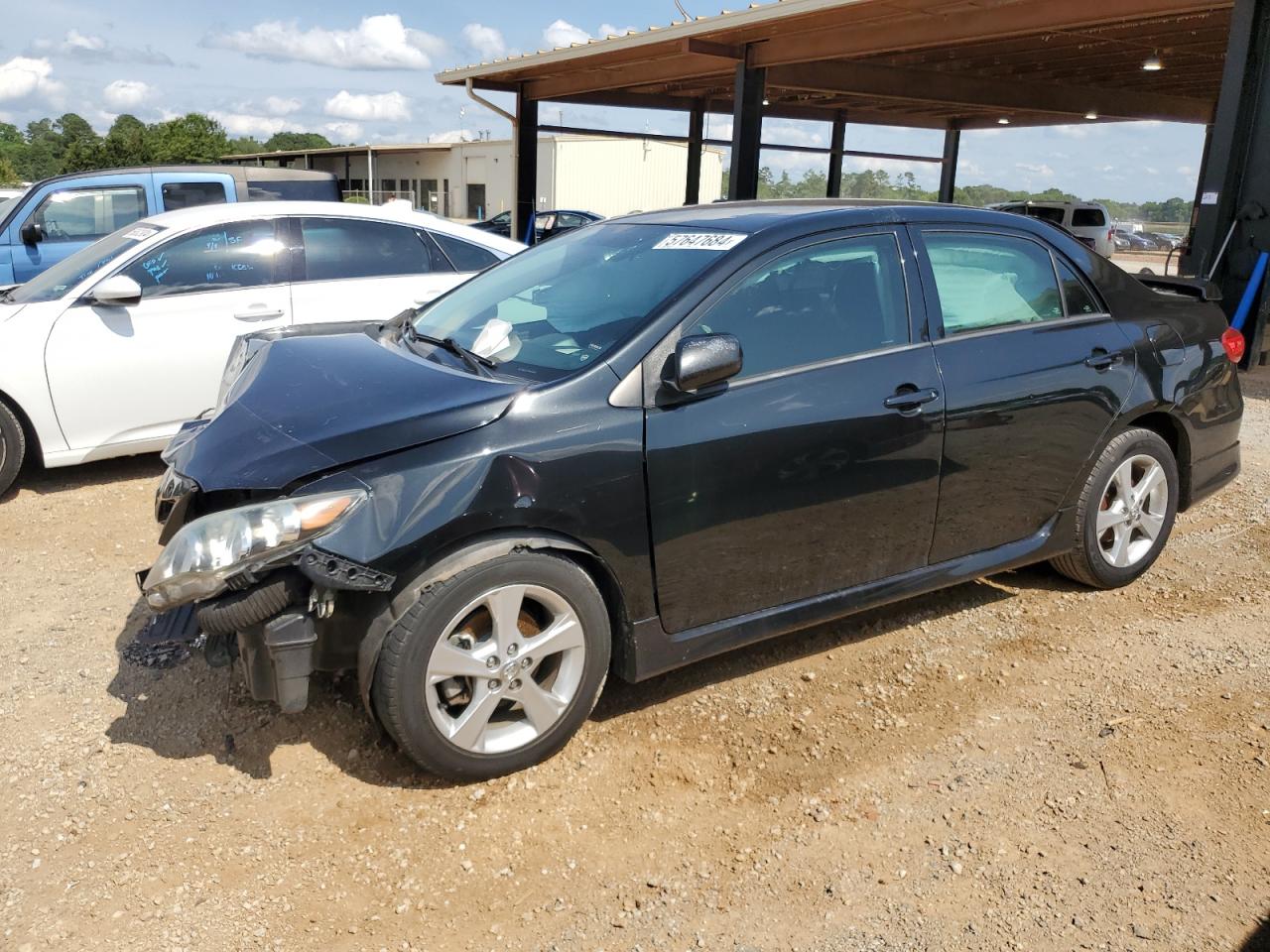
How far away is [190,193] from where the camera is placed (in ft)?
32.5

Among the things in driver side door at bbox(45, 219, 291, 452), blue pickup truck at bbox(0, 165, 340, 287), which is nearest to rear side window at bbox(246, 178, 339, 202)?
blue pickup truck at bbox(0, 165, 340, 287)

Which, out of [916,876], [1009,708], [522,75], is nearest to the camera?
[916,876]

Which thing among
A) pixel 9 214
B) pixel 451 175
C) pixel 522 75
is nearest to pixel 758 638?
pixel 9 214

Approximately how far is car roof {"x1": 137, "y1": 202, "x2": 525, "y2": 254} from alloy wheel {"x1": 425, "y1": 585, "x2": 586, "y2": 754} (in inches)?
164

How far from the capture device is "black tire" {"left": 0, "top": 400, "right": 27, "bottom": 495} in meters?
5.41

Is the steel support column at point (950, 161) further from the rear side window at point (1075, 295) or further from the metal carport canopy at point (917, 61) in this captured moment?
the rear side window at point (1075, 295)

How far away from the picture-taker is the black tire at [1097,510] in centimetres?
427

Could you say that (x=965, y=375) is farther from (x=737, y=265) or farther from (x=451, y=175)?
(x=451, y=175)

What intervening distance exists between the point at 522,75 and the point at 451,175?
1524 inches

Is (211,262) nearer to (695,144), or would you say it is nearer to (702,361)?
(702,361)

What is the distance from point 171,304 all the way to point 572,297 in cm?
331

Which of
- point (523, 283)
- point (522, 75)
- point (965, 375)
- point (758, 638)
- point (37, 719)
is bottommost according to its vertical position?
point (37, 719)

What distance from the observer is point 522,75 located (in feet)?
59.5

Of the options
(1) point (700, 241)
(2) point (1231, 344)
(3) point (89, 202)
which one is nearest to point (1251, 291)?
(2) point (1231, 344)
